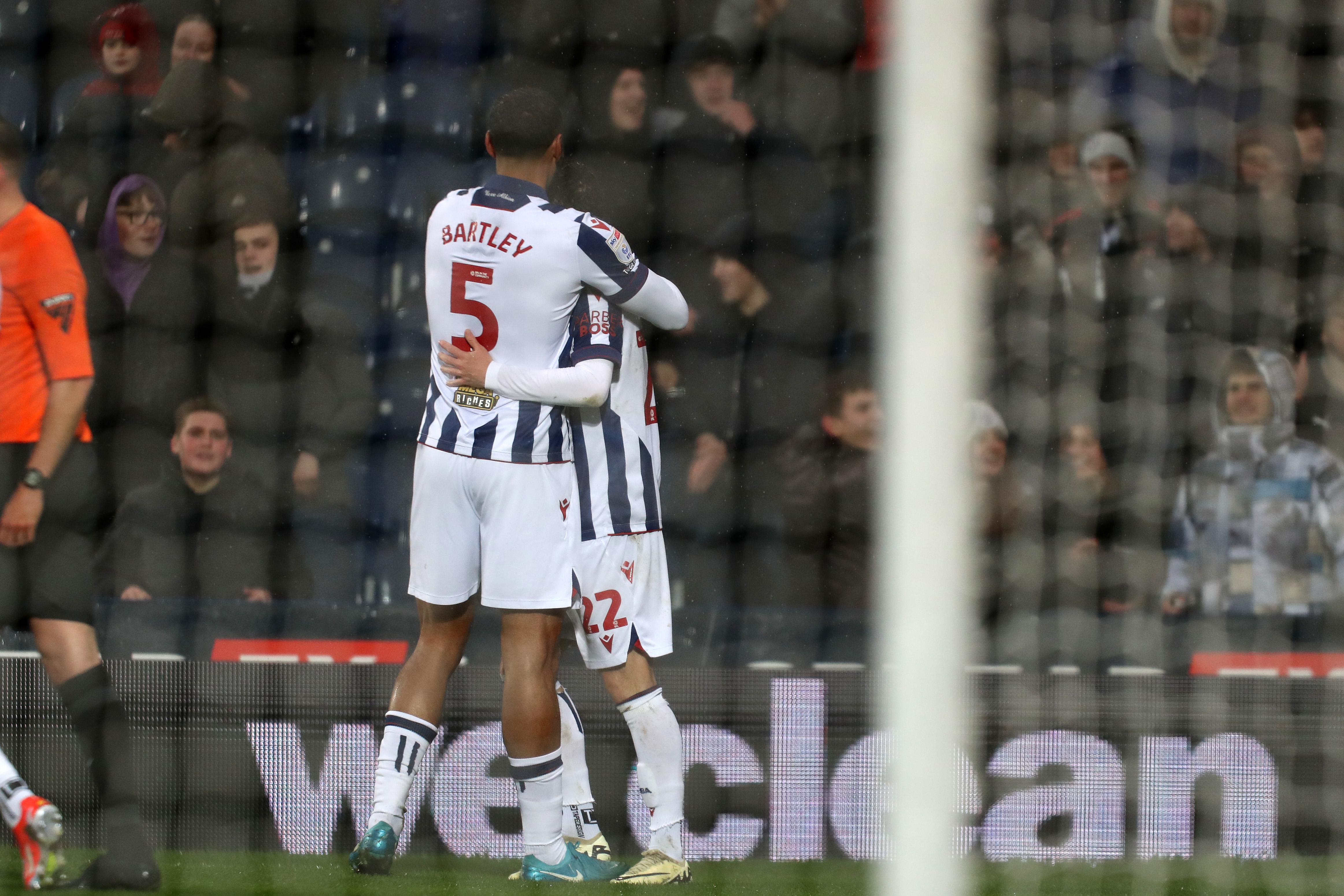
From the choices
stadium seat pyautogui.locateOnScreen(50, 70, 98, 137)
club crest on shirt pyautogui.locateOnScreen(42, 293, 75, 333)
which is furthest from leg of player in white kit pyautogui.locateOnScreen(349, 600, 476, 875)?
stadium seat pyautogui.locateOnScreen(50, 70, 98, 137)

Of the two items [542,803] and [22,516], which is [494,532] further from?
[22,516]

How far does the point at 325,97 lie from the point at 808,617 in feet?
7.31

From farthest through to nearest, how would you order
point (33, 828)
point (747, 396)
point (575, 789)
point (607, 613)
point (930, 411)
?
point (747, 396)
point (575, 789)
point (607, 613)
point (33, 828)
point (930, 411)

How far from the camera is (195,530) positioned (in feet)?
12.8

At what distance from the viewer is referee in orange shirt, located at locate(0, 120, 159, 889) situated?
280 centimetres

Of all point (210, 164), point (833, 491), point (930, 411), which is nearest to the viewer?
point (930, 411)

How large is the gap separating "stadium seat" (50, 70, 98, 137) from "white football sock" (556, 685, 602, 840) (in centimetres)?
252

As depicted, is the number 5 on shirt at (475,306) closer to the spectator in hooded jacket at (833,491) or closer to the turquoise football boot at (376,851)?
the turquoise football boot at (376,851)

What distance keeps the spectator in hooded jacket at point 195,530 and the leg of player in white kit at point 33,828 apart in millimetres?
1211

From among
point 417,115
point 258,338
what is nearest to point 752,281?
point 417,115

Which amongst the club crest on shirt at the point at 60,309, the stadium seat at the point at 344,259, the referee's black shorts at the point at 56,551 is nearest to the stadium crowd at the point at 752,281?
the stadium seat at the point at 344,259

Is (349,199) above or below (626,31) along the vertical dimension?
below

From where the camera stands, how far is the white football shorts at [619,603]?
281 centimetres

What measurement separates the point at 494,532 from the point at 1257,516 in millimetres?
2092
